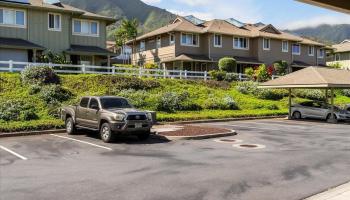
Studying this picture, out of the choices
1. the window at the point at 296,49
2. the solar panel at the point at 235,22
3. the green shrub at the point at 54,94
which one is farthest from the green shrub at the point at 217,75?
the window at the point at 296,49

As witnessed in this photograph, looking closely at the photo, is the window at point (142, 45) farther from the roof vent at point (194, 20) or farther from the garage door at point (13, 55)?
the garage door at point (13, 55)

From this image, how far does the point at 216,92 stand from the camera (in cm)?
3556

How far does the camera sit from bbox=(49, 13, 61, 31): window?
126ft

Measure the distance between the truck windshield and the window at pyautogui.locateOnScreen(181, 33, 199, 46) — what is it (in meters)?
31.8

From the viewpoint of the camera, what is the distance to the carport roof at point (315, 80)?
27.2 meters

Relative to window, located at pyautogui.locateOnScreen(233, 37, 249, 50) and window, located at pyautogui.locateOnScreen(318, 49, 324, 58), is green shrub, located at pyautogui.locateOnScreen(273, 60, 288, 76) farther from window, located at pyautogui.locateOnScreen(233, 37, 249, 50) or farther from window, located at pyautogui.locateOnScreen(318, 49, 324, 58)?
window, located at pyautogui.locateOnScreen(318, 49, 324, 58)

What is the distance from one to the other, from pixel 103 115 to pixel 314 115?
17.9 meters

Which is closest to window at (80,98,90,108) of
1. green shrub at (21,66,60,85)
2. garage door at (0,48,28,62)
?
green shrub at (21,66,60,85)

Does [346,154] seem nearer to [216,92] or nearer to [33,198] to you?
[33,198]

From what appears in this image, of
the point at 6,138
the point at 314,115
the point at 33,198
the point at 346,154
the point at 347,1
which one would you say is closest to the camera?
the point at 347,1

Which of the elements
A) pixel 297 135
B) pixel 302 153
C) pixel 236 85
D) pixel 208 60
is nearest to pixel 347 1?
pixel 302 153

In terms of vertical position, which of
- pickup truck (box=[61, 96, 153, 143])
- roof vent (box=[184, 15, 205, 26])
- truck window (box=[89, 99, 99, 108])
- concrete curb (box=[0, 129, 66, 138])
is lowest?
concrete curb (box=[0, 129, 66, 138])

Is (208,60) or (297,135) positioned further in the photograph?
(208,60)

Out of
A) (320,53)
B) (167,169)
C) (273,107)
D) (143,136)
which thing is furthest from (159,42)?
A: (167,169)
